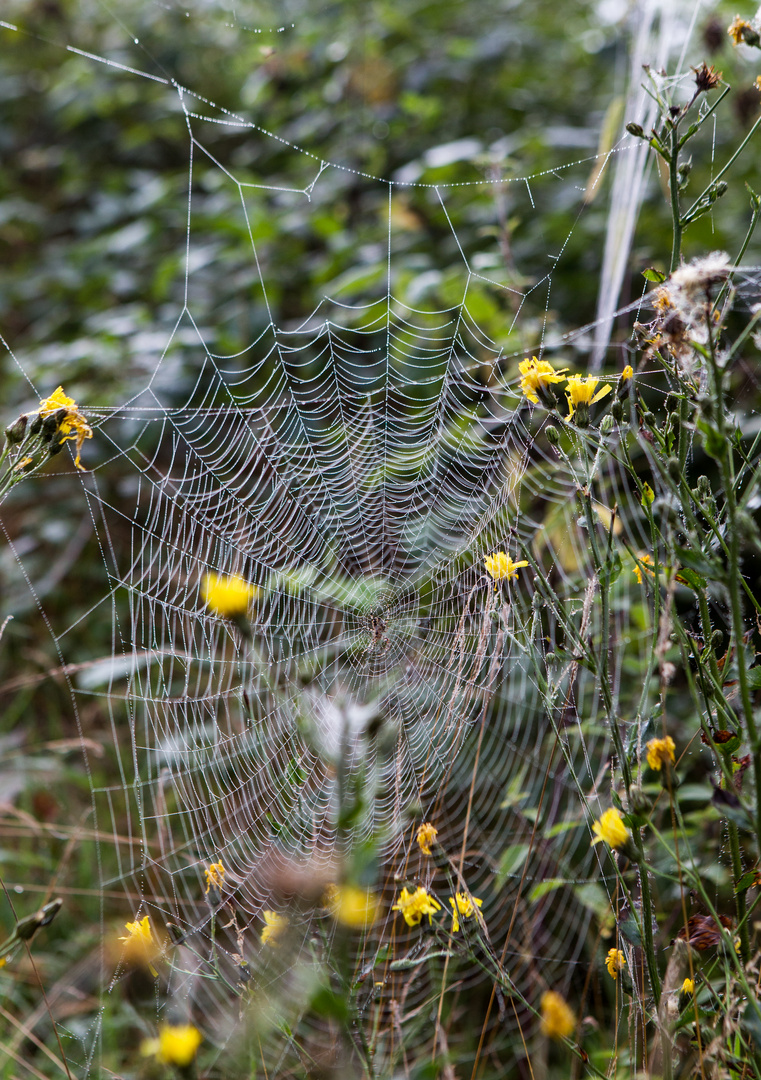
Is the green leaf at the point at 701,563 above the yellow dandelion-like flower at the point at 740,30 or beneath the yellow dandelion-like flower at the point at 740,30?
beneath

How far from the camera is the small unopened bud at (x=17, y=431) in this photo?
3.24 feet

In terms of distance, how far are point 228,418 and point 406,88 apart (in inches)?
70.4

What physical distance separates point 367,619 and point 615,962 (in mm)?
1390

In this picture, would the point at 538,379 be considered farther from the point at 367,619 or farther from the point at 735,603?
the point at 367,619

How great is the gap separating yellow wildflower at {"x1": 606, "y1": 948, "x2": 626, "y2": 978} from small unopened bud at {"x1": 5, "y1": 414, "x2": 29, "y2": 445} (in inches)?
39.6

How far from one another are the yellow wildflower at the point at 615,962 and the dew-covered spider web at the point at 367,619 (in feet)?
1.11

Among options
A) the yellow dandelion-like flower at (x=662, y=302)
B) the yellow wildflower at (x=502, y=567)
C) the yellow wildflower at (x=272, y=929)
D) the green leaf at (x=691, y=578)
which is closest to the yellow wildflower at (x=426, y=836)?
the yellow wildflower at (x=272, y=929)

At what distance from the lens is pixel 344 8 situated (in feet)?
11.3

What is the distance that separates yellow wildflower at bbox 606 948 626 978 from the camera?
3.29 feet

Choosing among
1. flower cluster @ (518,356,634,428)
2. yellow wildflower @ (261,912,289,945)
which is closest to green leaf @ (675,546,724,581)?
flower cluster @ (518,356,634,428)

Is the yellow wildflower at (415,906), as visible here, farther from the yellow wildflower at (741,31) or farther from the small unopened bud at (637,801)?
the yellow wildflower at (741,31)

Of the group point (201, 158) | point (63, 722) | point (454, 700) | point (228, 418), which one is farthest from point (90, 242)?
point (454, 700)

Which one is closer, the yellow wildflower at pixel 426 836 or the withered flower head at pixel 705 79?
the withered flower head at pixel 705 79

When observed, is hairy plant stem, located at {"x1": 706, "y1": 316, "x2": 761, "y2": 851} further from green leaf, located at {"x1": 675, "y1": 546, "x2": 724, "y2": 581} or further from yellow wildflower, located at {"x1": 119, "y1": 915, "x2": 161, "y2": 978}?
yellow wildflower, located at {"x1": 119, "y1": 915, "x2": 161, "y2": 978}
